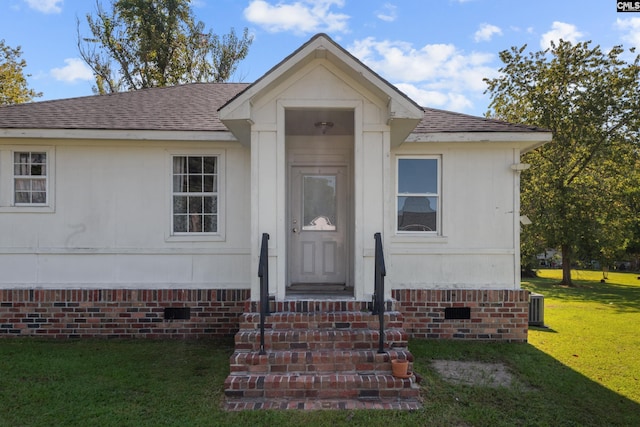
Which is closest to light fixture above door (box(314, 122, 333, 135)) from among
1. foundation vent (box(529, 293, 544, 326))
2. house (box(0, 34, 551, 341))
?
house (box(0, 34, 551, 341))

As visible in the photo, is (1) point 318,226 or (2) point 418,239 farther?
(1) point 318,226

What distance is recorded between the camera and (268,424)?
368 cm

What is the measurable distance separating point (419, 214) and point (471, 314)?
6.25 ft

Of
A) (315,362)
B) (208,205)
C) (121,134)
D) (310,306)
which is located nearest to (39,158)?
(121,134)

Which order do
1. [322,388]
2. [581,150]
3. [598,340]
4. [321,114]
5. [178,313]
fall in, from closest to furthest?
[322,388] < [321,114] < [178,313] < [598,340] < [581,150]

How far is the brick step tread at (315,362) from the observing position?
14.3 feet

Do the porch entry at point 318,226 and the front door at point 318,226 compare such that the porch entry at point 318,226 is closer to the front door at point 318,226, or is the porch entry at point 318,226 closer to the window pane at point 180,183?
the front door at point 318,226

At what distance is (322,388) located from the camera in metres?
4.19

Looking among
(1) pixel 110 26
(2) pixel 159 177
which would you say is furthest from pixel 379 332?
(1) pixel 110 26

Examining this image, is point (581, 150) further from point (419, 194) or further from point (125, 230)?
point (125, 230)

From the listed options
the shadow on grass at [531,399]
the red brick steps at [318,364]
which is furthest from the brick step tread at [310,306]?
the shadow on grass at [531,399]

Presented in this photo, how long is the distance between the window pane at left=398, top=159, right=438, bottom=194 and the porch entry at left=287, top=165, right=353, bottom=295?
3.34ft

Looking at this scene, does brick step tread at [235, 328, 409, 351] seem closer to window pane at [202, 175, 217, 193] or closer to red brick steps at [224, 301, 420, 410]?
red brick steps at [224, 301, 420, 410]

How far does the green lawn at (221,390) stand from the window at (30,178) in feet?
7.66
